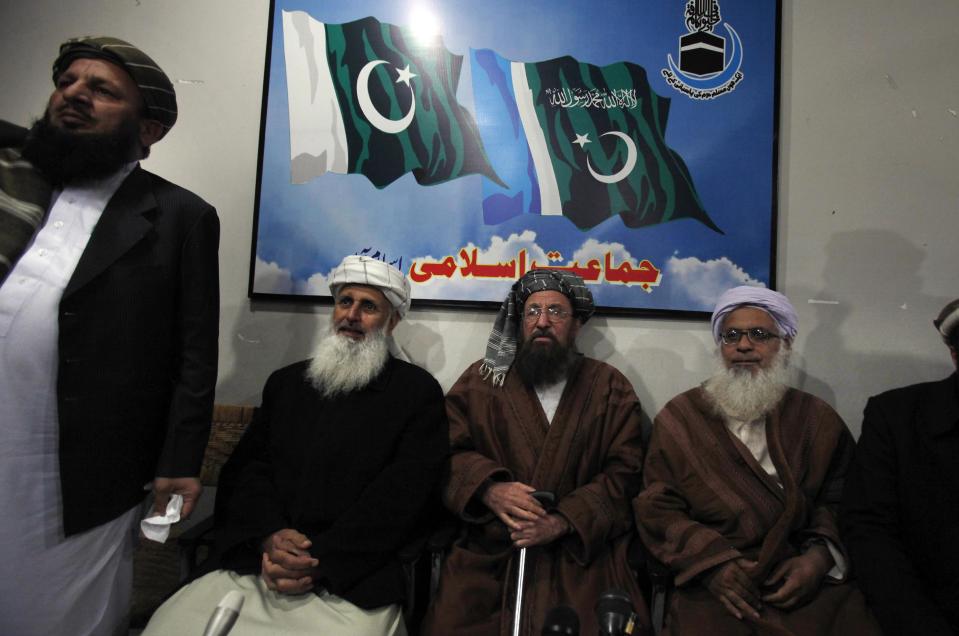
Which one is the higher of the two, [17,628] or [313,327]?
[313,327]

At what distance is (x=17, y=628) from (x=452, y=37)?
2.81 meters

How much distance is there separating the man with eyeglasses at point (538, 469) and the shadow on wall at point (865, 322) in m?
1.00

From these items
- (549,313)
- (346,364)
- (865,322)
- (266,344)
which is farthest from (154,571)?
(865,322)

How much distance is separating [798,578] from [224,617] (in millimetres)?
1733

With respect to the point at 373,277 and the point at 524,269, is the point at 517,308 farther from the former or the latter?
the point at 373,277

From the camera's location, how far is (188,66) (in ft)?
10.0

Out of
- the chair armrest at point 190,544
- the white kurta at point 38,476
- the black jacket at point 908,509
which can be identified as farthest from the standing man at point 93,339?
the black jacket at point 908,509

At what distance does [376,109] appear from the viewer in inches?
115

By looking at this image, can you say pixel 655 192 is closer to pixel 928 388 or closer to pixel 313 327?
pixel 928 388

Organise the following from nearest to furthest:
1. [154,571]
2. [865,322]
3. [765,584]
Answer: [765,584]
[154,571]
[865,322]

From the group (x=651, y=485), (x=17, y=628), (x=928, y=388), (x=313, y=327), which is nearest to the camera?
(x=17, y=628)

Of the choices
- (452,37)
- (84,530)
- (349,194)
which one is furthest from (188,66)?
(84,530)

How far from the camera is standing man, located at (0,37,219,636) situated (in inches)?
64.9

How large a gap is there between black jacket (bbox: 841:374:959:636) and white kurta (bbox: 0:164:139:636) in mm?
2294
